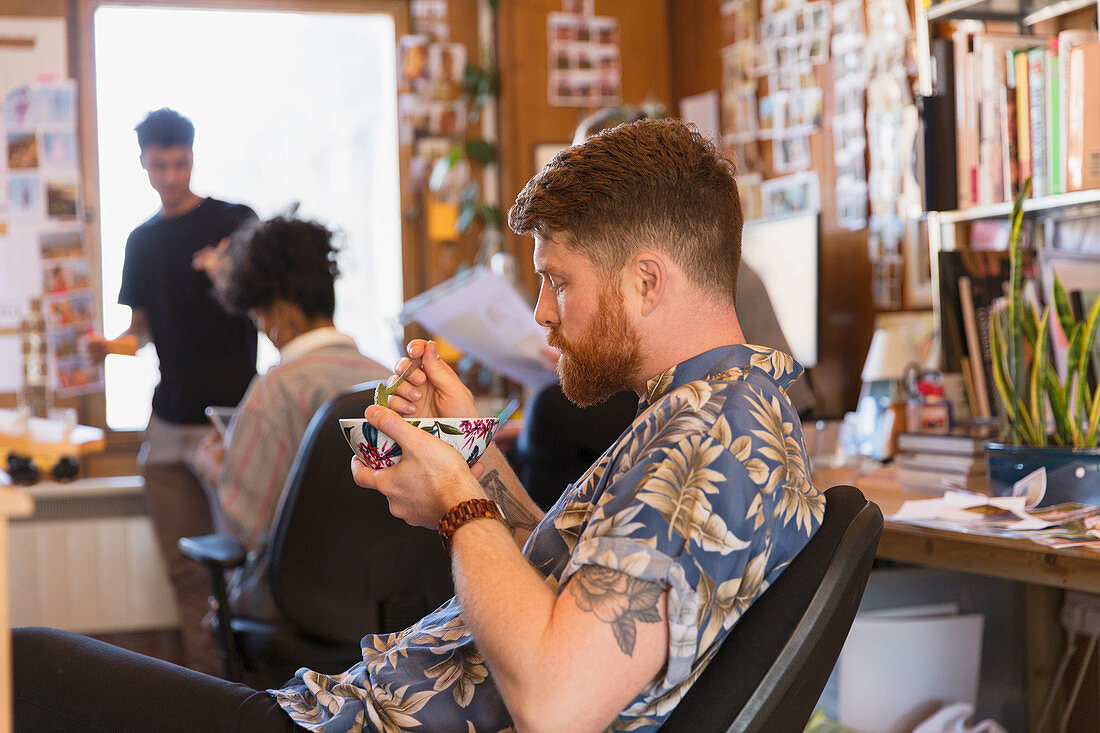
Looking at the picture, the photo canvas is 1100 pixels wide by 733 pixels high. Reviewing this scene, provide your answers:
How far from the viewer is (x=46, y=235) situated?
371 centimetres

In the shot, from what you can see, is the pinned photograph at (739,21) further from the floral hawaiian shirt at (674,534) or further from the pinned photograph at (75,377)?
the floral hawaiian shirt at (674,534)

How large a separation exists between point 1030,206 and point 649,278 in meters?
1.23

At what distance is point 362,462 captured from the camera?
1.07 metres

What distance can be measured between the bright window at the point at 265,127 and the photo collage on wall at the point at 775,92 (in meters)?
1.31

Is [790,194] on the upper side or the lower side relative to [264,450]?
upper

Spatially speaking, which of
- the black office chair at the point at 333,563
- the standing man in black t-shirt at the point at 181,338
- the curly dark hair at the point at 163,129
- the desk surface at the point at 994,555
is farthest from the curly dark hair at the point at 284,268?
the desk surface at the point at 994,555

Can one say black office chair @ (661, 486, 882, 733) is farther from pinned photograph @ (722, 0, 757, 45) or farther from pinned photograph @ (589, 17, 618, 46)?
pinned photograph @ (589, 17, 618, 46)

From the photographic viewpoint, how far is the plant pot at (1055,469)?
1.55 metres

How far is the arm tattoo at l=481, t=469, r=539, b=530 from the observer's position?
4.25ft

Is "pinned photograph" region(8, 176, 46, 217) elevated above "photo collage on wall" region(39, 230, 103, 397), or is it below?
above

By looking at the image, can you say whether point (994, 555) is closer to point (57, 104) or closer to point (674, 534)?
point (674, 534)

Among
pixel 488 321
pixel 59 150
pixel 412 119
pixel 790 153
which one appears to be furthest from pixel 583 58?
pixel 488 321

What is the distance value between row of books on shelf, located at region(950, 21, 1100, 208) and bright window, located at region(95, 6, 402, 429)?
2.09 metres

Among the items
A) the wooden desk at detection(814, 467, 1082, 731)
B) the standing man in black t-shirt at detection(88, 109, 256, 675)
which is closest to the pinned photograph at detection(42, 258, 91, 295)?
the standing man in black t-shirt at detection(88, 109, 256, 675)
